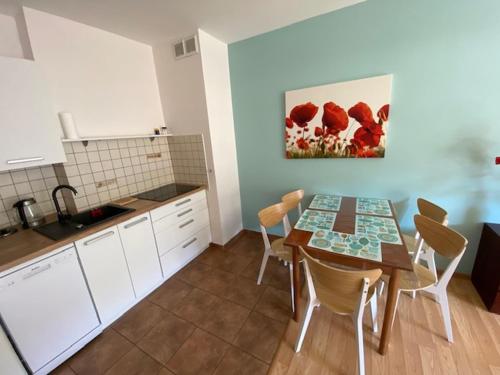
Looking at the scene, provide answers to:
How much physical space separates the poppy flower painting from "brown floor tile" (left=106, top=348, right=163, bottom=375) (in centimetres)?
217

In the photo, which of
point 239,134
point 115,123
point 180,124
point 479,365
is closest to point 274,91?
point 239,134

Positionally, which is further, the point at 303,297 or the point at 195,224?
the point at 195,224

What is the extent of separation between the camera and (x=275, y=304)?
1.79 meters

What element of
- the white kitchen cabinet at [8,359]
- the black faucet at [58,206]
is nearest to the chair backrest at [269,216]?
the black faucet at [58,206]

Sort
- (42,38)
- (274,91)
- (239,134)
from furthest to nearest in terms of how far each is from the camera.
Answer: (239,134) < (274,91) < (42,38)

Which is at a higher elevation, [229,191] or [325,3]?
[325,3]

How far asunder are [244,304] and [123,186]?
5.68ft

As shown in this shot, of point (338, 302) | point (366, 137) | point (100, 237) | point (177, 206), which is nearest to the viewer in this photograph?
point (338, 302)

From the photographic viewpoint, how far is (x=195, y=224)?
8.07 feet

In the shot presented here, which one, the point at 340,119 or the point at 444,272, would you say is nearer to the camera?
the point at 444,272

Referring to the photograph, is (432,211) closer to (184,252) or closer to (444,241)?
(444,241)

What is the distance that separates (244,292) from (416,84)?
7.77ft

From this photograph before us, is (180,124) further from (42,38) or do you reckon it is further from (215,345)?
(215,345)

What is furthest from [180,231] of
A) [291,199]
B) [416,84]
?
[416,84]
